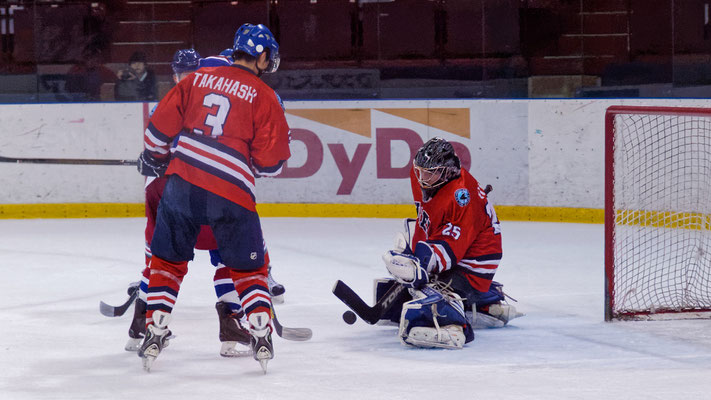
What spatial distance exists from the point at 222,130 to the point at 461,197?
102cm

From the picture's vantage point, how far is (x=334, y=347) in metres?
4.31

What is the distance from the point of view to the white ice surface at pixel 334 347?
12.0ft

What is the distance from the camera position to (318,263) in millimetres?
6441

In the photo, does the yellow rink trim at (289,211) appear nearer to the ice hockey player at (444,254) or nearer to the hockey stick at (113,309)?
the hockey stick at (113,309)

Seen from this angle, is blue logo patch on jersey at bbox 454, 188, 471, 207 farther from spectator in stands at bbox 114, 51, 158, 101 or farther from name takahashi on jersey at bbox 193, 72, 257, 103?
spectator in stands at bbox 114, 51, 158, 101

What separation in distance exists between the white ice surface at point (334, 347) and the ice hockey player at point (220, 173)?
23 cm

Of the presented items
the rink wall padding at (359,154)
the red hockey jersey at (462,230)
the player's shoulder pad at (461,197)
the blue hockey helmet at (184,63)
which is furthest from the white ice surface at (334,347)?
the rink wall padding at (359,154)

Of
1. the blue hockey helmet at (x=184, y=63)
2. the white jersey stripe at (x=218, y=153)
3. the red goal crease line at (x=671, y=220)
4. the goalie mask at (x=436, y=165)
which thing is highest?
the blue hockey helmet at (x=184, y=63)

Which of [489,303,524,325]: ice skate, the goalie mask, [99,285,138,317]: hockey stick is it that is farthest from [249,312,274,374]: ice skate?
[99,285,138,317]: hockey stick

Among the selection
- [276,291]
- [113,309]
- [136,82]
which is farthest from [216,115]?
[136,82]

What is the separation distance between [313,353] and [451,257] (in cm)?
64

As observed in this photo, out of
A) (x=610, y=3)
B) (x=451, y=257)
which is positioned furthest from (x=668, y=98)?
(x=451, y=257)

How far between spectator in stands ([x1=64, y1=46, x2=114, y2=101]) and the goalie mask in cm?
539

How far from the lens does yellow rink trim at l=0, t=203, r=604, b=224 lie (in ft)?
27.0
